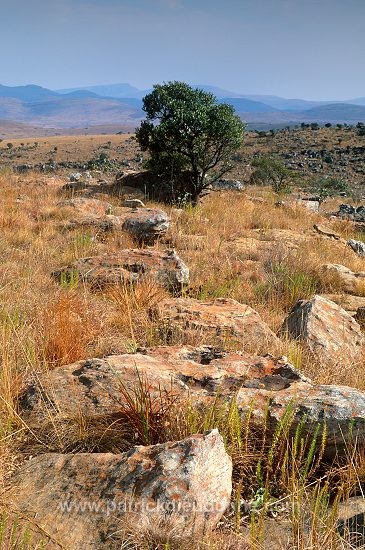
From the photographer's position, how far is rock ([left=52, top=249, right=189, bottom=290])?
16.2 feet

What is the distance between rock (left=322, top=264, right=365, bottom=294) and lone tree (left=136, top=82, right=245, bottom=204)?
7.98 metres

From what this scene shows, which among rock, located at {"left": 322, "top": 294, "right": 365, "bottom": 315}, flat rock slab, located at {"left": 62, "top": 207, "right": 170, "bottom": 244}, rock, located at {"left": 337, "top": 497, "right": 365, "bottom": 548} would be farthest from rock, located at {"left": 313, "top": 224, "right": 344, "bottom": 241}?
rock, located at {"left": 337, "top": 497, "right": 365, "bottom": 548}

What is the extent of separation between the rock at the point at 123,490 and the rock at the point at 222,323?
5.54 ft

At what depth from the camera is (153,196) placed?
608 inches

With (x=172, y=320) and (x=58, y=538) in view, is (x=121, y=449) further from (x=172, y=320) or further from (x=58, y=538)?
(x=172, y=320)

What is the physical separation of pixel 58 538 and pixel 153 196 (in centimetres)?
1423

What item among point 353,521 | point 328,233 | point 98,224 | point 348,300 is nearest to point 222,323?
point 353,521

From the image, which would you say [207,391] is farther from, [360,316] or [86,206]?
[86,206]

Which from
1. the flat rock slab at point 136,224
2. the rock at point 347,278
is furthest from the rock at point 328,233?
the flat rock slab at point 136,224

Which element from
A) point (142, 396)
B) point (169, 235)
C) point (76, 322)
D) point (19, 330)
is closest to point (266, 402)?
point (142, 396)

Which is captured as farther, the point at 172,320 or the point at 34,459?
the point at 172,320

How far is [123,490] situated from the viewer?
76.7 inches

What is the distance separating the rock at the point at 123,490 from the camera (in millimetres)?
1811

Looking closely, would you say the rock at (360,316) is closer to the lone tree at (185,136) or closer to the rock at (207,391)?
the rock at (207,391)
